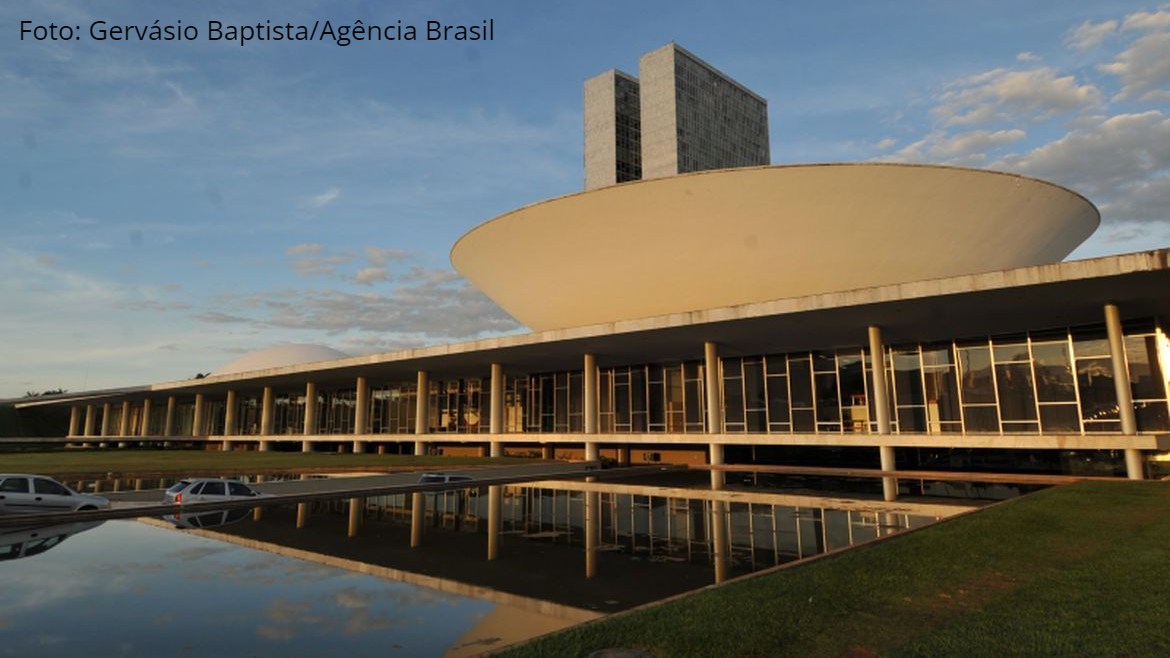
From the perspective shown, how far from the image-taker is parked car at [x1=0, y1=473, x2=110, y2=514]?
52.5ft

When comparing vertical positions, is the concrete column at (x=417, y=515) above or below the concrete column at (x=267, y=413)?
below

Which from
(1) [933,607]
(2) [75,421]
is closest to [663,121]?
(2) [75,421]

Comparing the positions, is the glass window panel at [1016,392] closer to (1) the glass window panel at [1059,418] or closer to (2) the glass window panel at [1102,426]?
(1) the glass window panel at [1059,418]

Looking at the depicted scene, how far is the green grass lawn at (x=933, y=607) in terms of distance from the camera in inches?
244

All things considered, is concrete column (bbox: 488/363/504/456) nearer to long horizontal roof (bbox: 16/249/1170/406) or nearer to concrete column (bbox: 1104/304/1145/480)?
long horizontal roof (bbox: 16/249/1170/406)

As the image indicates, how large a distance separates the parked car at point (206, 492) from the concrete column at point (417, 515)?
4639 millimetres

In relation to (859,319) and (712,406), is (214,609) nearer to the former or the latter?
(859,319)

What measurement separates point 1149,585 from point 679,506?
11493mm

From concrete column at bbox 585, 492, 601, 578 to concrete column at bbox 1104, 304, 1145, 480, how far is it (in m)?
17.2

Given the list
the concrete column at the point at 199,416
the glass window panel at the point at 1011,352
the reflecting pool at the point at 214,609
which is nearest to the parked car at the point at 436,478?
the reflecting pool at the point at 214,609

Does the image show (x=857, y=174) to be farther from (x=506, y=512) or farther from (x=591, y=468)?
(x=506, y=512)

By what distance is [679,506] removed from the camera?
18578 mm

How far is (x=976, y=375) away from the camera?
97.7 ft

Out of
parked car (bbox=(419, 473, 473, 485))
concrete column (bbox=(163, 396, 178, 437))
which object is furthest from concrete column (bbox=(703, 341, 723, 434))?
concrete column (bbox=(163, 396, 178, 437))
